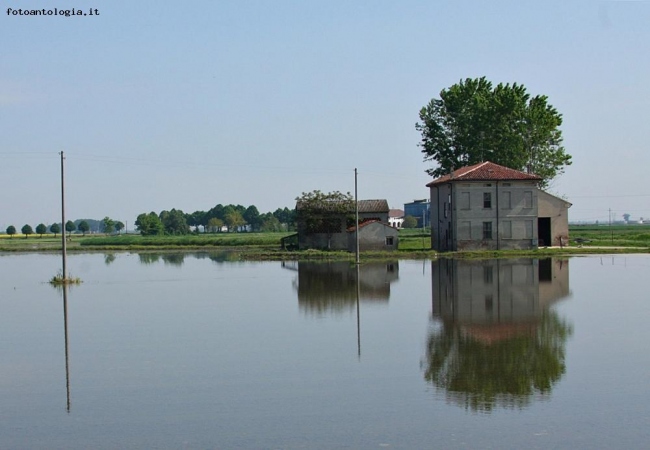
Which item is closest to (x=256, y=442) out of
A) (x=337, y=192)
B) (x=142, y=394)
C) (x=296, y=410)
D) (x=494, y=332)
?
(x=296, y=410)

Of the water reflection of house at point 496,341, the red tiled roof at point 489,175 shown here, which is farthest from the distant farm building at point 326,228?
the water reflection of house at point 496,341

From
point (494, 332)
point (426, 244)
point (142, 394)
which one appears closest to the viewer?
point (142, 394)

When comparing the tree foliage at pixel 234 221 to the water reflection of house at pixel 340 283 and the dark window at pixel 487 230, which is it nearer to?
the dark window at pixel 487 230

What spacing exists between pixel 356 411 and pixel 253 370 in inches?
137

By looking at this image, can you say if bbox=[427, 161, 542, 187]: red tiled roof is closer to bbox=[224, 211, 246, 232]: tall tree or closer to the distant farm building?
the distant farm building

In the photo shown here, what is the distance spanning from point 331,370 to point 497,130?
181 feet

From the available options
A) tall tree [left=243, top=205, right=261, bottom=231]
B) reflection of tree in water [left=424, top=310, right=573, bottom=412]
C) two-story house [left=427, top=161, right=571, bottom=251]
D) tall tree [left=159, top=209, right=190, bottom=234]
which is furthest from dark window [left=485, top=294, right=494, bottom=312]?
tall tree [left=243, top=205, right=261, bottom=231]

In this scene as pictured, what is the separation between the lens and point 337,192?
63.6 meters

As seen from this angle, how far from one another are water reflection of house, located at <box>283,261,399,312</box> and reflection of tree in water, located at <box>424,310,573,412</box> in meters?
6.72

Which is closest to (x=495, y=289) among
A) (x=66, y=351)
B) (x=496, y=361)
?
(x=496, y=361)

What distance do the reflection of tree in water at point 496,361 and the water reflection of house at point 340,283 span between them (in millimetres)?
6716

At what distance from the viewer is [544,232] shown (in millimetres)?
61031

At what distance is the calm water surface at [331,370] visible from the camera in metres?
10.5

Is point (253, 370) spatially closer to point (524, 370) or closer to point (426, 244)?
point (524, 370)
